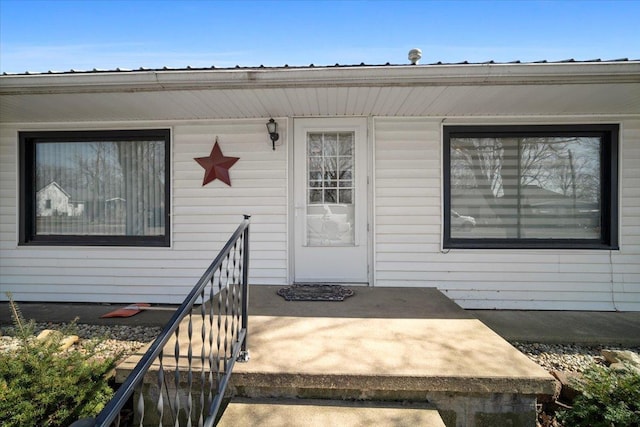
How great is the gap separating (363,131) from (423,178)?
3.13ft

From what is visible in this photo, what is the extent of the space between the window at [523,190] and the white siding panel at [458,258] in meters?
0.16

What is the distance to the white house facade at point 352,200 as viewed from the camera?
12.8ft

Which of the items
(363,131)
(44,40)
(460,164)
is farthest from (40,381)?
(44,40)

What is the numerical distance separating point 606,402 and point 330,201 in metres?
2.98

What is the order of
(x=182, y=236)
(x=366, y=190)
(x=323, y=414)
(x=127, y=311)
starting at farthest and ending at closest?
(x=182, y=236) < (x=366, y=190) < (x=127, y=311) < (x=323, y=414)

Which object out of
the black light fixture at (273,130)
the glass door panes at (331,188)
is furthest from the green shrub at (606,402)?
the black light fixture at (273,130)

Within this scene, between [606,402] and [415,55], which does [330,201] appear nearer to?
[415,55]

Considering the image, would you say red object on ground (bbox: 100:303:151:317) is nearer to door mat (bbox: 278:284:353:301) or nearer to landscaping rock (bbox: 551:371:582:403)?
door mat (bbox: 278:284:353:301)

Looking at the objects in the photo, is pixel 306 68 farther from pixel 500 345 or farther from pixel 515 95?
pixel 500 345

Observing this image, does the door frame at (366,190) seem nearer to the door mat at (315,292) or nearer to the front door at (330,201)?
the front door at (330,201)

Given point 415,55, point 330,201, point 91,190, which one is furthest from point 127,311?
point 415,55

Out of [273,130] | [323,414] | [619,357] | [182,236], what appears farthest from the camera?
[182,236]

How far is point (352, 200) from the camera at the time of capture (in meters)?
4.08

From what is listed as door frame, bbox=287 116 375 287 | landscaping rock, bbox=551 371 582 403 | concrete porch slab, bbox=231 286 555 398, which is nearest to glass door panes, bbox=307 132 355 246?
door frame, bbox=287 116 375 287
